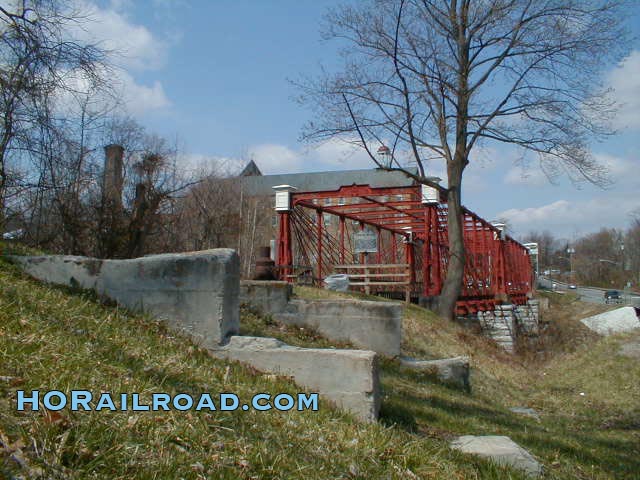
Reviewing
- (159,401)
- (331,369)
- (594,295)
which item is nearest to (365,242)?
(331,369)

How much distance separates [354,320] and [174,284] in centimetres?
389

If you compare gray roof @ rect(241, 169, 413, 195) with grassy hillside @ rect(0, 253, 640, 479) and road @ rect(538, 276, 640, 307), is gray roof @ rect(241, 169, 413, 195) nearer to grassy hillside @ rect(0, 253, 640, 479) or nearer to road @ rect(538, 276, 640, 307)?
road @ rect(538, 276, 640, 307)

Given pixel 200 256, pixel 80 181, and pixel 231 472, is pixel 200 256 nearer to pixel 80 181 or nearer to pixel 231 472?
pixel 231 472

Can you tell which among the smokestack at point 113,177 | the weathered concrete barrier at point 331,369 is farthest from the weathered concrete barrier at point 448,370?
the smokestack at point 113,177

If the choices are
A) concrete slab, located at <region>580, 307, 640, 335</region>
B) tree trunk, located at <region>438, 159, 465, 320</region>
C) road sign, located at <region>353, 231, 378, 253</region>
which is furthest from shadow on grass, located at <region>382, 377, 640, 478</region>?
concrete slab, located at <region>580, 307, 640, 335</region>

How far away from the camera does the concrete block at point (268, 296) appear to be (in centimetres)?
991

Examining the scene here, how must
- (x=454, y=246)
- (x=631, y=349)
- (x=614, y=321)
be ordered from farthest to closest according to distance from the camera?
(x=614, y=321) < (x=454, y=246) < (x=631, y=349)

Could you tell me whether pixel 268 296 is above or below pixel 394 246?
below

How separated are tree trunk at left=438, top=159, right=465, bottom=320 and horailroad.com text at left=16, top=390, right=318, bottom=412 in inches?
552

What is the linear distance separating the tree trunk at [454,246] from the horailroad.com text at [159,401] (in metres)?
14.0

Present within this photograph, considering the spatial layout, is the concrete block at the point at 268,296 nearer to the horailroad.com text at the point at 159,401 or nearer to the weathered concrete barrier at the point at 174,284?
the weathered concrete barrier at the point at 174,284

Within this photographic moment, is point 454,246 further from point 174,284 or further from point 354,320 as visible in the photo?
point 174,284

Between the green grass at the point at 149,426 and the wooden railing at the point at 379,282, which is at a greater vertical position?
the wooden railing at the point at 379,282

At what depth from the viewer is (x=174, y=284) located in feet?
20.8
